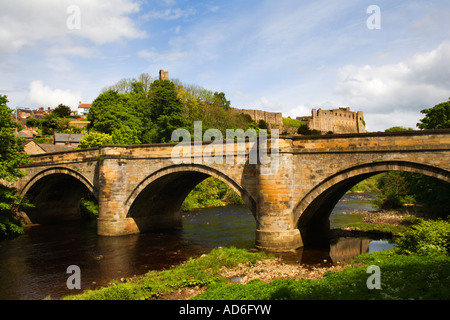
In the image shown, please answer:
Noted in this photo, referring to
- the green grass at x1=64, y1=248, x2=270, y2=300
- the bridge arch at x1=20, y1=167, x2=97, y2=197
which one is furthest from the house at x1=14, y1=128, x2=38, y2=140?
the green grass at x1=64, y1=248, x2=270, y2=300

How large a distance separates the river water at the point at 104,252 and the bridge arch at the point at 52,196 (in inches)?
157

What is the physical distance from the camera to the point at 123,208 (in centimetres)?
2295

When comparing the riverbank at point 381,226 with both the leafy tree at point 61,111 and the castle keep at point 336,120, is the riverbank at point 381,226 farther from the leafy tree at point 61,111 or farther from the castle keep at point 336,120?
the leafy tree at point 61,111

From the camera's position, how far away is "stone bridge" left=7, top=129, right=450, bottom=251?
49.8ft

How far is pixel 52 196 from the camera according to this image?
1288 inches

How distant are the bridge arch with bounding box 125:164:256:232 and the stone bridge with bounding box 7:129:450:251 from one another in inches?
2.5

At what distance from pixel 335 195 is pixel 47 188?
2498 centimetres

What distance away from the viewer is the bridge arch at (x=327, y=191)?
48.5 feet

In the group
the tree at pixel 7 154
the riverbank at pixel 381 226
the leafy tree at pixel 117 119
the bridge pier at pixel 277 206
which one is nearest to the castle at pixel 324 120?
the leafy tree at pixel 117 119

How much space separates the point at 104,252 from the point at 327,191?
12.0 m

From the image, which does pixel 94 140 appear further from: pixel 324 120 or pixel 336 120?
pixel 336 120

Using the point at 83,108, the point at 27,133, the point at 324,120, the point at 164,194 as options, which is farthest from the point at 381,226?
the point at 83,108
